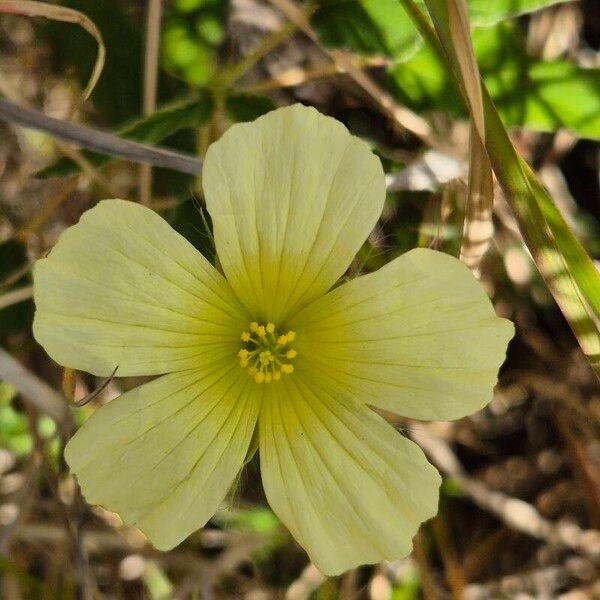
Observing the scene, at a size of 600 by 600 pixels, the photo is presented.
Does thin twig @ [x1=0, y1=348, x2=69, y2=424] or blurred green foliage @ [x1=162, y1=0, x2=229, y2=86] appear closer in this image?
thin twig @ [x1=0, y1=348, x2=69, y2=424]

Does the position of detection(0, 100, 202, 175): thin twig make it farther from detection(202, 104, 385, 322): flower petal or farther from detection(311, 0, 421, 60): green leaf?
detection(311, 0, 421, 60): green leaf

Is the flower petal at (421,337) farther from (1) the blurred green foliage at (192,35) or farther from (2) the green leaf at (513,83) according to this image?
(1) the blurred green foliage at (192,35)

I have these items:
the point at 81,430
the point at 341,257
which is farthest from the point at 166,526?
the point at 341,257

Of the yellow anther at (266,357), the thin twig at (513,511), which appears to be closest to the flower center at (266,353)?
the yellow anther at (266,357)

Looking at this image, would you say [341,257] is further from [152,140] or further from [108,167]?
[108,167]

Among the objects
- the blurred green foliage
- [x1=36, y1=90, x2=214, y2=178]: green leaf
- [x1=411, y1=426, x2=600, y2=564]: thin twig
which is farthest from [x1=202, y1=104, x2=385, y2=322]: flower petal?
Answer: [x1=411, y1=426, x2=600, y2=564]: thin twig

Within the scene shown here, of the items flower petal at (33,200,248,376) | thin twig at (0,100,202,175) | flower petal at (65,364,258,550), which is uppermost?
thin twig at (0,100,202,175)
